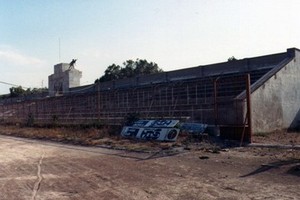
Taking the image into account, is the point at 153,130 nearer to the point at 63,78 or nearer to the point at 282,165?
the point at 282,165

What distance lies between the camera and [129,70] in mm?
72125

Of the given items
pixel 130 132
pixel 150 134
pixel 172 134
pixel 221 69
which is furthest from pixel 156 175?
pixel 221 69

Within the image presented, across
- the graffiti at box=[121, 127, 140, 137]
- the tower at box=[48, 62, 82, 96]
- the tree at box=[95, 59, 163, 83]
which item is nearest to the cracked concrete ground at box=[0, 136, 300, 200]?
the graffiti at box=[121, 127, 140, 137]

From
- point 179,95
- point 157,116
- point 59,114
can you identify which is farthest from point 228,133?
point 59,114

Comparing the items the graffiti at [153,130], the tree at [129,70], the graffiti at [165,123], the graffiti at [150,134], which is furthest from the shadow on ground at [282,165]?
the tree at [129,70]

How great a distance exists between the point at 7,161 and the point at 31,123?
2340 centimetres

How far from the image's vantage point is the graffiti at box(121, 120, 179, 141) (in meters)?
16.5

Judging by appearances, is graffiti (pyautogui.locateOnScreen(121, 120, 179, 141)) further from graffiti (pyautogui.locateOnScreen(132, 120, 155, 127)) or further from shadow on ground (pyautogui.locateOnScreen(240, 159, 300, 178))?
shadow on ground (pyautogui.locateOnScreen(240, 159, 300, 178))

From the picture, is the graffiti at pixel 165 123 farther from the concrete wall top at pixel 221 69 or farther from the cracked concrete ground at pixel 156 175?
the concrete wall top at pixel 221 69

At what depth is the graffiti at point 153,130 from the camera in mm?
16503

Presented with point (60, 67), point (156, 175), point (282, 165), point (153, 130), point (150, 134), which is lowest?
point (156, 175)

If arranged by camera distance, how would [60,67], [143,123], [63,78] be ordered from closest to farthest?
1. [143,123]
2. [63,78]
3. [60,67]

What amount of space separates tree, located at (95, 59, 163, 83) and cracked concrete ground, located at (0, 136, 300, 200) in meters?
58.2

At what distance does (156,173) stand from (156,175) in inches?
10.2
